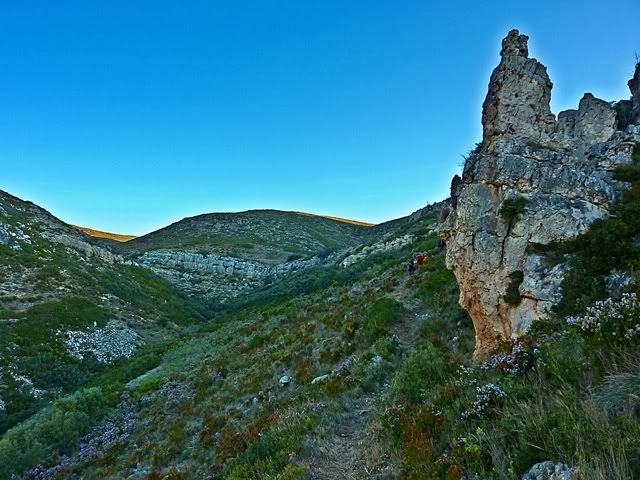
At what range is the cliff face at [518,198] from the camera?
8.48m

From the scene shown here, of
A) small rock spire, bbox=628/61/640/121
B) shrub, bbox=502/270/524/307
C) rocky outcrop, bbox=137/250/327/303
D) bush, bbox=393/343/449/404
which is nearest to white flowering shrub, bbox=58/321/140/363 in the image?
bush, bbox=393/343/449/404

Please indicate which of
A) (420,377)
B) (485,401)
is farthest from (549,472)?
(420,377)

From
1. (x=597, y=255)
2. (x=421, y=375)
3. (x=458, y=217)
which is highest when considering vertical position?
(x=458, y=217)

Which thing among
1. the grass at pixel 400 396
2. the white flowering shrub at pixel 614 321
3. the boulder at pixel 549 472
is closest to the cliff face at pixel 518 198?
the grass at pixel 400 396

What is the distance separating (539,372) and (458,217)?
582 centimetres

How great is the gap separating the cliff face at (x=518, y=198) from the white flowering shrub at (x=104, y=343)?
23.8 m

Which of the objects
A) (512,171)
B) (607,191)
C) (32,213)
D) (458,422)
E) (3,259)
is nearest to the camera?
(458,422)

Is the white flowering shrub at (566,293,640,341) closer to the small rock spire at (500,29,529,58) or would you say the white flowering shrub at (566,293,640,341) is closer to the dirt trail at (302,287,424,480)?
the dirt trail at (302,287,424,480)

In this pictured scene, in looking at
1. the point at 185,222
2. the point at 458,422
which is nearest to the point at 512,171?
the point at 458,422

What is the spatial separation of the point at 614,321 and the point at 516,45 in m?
9.20

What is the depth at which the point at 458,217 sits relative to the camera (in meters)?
10.4

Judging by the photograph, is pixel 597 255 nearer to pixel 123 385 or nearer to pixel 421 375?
pixel 421 375

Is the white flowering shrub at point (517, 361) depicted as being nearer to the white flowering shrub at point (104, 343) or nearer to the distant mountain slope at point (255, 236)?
the white flowering shrub at point (104, 343)

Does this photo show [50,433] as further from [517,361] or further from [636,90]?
[636,90]
